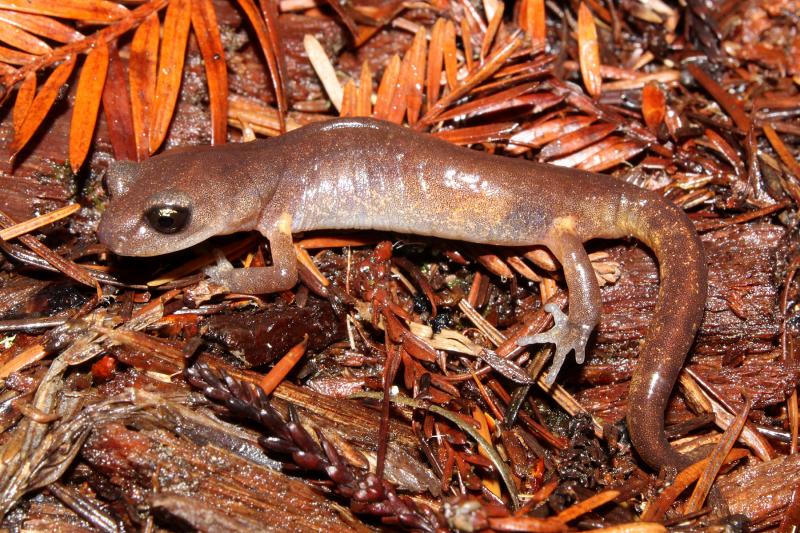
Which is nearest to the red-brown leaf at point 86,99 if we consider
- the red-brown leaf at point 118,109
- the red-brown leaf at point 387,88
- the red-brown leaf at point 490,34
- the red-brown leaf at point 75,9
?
the red-brown leaf at point 118,109

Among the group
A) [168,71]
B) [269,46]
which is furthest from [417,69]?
[168,71]

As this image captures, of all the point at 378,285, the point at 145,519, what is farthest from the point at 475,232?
the point at 145,519

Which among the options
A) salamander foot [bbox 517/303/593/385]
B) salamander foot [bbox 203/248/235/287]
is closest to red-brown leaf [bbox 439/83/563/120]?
salamander foot [bbox 517/303/593/385]

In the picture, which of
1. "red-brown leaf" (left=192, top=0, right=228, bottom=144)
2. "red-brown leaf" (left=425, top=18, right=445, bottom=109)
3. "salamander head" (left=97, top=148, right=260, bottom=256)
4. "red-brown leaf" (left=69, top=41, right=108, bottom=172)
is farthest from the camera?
"red-brown leaf" (left=425, top=18, right=445, bottom=109)

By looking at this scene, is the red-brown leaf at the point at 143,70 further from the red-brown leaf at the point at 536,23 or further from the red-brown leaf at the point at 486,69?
the red-brown leaf at the point at 536,23

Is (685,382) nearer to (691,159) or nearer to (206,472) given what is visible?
(691,159)

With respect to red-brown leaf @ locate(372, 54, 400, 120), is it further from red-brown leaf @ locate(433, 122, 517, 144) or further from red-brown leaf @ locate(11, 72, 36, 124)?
red-brown leaf @ locate(11, 72, 36, 124)
